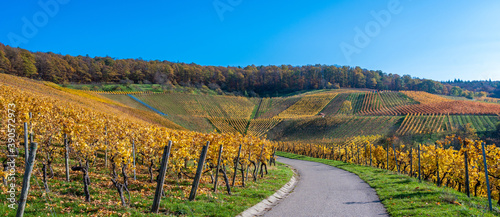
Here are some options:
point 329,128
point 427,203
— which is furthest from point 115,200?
point 329,128

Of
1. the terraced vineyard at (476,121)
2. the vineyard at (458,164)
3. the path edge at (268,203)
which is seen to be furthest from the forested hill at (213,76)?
the vineyard at (458,164)

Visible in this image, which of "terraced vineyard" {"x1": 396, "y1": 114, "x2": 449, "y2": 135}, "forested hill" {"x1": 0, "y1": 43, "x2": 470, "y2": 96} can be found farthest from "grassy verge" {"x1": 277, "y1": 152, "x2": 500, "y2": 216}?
"forested hill" {"x1": 0, "y1": 43, "x2": 470, "y2": 96}

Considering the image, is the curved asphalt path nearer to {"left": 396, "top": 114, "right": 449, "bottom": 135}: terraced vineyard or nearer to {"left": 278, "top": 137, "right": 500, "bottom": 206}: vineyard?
{"left": 278, "top": 137, "right": 500, "bottom": 206}: vineyard

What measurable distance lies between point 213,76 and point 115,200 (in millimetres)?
157225

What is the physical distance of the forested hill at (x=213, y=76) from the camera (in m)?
106

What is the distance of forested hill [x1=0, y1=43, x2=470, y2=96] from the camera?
106062 mm

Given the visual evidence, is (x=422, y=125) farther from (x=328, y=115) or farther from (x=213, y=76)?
(x=213, y=76)

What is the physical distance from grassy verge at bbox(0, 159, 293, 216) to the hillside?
41481 millimetres

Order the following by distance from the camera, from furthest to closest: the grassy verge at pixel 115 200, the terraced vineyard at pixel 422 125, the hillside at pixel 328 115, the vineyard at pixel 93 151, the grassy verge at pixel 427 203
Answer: the hillside at pixel 328 115 < the terraced vineyard at pixel 422 125 < the vineyard at pixel 93 151 < the grassy verge at pixel 427 203 < the grassy verge at pixel 115 200

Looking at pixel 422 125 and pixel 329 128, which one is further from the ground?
pixel 422 125

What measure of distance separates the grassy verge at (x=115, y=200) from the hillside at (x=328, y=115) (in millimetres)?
41481

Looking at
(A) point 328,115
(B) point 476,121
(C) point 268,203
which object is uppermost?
(A) point 328,115

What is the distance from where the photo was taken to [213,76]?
161625mm

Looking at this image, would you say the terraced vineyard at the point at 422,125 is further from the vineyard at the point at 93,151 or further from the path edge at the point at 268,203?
the vineyard at the point at 93,151
